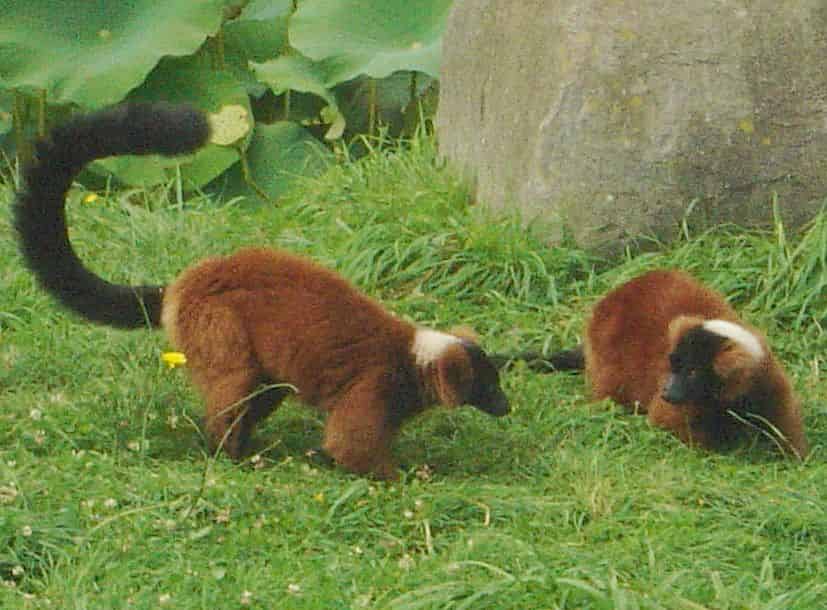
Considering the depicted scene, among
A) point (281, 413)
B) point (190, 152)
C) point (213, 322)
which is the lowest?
point (281, 413)

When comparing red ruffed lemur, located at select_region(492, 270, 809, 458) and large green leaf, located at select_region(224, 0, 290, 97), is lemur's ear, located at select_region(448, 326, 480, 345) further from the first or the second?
large green leaf, located at select_region(224, 0, 290, 97)

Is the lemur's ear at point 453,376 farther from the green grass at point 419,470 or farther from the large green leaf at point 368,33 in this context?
the large green leaf at point 368,33

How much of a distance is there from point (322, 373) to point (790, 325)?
212 cm

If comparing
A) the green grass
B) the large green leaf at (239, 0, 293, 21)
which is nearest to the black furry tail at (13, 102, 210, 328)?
the green grass

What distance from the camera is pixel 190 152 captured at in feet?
18.6

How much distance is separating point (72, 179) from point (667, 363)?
2.11 m

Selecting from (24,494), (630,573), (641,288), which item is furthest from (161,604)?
(641,288)

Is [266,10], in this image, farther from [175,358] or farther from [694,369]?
[694,369]

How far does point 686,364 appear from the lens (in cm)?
589

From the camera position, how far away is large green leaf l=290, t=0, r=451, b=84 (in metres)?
8.95

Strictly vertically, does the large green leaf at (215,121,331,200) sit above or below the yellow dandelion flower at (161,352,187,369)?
below

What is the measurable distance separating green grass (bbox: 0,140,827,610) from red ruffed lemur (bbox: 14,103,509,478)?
0.54 ft

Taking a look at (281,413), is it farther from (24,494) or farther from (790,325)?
(790,325)

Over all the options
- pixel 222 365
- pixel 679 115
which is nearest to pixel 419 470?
pixel 222 365
